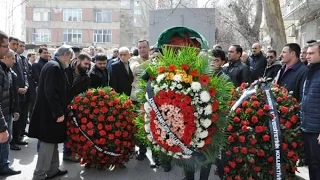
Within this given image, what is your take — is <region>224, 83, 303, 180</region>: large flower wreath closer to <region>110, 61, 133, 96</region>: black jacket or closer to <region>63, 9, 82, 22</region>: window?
<region>110, 61, 133, 96</region>: black jacket

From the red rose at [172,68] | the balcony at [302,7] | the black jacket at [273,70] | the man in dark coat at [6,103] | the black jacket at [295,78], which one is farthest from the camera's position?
the balcony at [302,7]

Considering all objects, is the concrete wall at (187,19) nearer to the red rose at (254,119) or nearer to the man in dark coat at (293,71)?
the man in dark coat at (293,71)

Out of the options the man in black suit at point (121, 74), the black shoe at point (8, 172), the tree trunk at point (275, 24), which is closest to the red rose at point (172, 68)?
the man in black suit at point (121, 74)

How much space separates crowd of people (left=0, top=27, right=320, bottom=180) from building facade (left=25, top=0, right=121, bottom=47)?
40533 mm

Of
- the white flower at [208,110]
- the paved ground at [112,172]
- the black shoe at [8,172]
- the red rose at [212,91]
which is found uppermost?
the red rose at [212,91]

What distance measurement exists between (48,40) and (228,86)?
46.7 meters

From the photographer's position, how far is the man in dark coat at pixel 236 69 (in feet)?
21.4

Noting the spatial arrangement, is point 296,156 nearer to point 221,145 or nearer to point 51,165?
point 221,145

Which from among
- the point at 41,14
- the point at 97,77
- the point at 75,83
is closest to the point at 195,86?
the point at 75,83

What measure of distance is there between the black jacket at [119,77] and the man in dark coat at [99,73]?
180mm

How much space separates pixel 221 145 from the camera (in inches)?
150

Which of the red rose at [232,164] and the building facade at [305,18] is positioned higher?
the building facade at [305,18]

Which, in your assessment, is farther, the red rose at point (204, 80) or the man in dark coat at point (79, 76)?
the man in dark coat at point (79, 76)

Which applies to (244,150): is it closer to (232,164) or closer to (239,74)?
(232,164)
